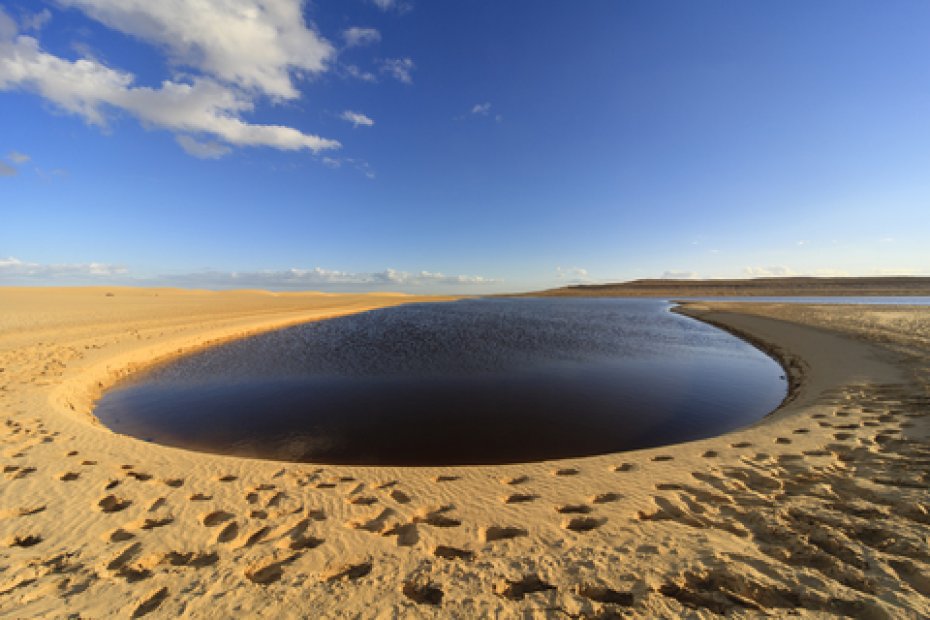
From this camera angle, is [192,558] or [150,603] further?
[192,558]

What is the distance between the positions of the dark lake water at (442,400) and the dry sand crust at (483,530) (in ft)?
4.75

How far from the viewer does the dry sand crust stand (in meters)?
3.76

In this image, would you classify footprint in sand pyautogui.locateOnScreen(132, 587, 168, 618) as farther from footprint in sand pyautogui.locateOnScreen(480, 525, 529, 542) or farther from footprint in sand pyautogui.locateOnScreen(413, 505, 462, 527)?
footprint in sand pyautogui.locateOnScreen(480, 525, 529, 542)

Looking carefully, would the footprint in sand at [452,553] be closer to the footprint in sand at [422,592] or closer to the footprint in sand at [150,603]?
the footprint in sand at [422,592]

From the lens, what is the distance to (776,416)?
31.7 ft

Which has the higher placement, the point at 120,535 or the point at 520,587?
the point at 520,587

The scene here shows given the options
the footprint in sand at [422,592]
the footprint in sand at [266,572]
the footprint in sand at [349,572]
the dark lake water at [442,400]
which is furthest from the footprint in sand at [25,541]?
the footprint in sand at [422,592]

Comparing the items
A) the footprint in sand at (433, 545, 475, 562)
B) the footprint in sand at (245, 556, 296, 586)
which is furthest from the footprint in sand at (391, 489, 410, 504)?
the footprint in sand at (245, 556, 296, 586)

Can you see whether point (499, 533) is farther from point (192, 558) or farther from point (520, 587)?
point (192, 558)

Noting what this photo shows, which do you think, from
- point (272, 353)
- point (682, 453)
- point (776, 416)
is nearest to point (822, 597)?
point (682, 453)

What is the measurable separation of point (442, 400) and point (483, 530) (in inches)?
289

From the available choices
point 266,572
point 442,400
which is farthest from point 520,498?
point 442,400

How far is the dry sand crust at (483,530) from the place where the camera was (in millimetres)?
3764

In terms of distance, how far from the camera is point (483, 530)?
509 centimetres
